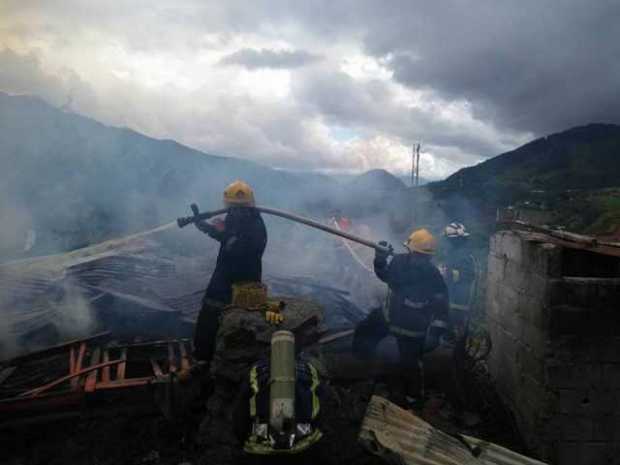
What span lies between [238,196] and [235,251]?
2.07 feet

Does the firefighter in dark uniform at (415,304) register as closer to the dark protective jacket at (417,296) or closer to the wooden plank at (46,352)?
the dark protective jacket at (417,296)

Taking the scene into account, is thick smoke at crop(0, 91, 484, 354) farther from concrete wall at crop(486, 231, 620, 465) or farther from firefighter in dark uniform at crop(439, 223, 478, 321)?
concrete wall at crop(486, 231, 620, 465)

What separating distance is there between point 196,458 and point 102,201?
40.7ft

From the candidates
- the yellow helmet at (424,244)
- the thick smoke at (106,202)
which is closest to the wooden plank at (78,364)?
the thick smoke at (106,202)

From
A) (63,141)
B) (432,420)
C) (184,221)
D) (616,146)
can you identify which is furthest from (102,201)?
(616,146)

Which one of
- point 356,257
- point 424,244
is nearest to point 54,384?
point 424,244

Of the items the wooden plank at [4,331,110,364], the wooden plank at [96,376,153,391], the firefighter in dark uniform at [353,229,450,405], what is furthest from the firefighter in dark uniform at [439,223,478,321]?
the wooden plank at [4,331,110,364]

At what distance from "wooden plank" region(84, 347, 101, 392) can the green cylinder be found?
252 centimetres

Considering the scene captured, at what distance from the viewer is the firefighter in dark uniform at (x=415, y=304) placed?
5.04 m

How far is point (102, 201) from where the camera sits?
1466cm

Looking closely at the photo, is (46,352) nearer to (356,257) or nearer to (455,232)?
(455,232)

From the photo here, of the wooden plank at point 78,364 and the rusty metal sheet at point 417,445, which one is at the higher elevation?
the wooden plank at point 78,364

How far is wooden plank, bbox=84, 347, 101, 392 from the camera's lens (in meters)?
4.39

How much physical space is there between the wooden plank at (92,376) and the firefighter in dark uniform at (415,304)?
315cm
